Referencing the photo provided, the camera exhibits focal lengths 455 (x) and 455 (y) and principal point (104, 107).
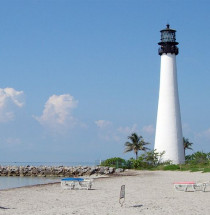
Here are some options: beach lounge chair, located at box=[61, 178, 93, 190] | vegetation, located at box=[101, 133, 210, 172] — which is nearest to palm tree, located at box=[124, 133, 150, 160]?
vegetation, located at box=[101, 133, 210, 172]

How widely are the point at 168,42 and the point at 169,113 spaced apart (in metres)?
7.61

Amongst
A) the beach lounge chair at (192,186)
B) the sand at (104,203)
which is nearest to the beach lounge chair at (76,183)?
the sand at (104,203)

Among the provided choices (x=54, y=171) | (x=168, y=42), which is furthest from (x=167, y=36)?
(x=54, y=171)

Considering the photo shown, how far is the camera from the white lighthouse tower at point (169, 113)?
1777 inches

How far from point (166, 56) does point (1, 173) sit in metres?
23.6

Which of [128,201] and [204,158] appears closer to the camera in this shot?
[128,201]

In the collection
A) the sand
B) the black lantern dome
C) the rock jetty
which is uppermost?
the black lantern dome

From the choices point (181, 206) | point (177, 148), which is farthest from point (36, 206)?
point (177, 148)

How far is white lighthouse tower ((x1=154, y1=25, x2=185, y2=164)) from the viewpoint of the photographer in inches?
1777

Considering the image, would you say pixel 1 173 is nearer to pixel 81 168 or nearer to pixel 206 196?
pixel 81 168

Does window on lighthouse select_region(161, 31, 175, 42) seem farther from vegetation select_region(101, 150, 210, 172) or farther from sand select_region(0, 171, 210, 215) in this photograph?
sand select_region(0, 171, 210, 215)

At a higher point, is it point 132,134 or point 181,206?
point 132,134

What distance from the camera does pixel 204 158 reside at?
47500 mm

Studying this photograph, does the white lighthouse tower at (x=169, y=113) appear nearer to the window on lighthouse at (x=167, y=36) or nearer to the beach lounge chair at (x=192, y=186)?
the window on lighthouse at (x=167, y=36)
